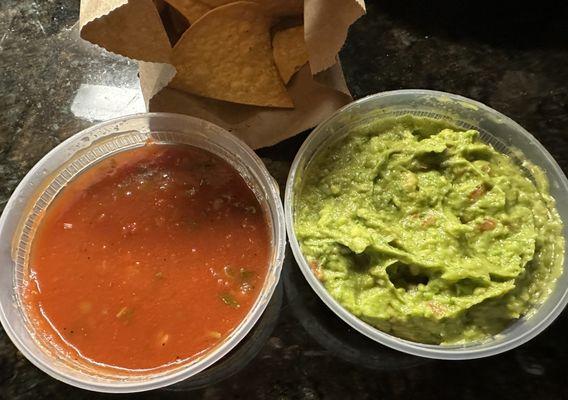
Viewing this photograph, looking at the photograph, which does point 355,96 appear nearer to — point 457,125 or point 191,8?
point 457,125

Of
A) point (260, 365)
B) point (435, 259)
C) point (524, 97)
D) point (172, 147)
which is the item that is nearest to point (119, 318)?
point (260, 365)

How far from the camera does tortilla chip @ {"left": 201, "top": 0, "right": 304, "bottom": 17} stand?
6.07 feet

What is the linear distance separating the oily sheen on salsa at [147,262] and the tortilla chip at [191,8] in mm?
445

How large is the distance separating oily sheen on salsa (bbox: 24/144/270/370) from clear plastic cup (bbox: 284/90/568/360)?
0.18 metres

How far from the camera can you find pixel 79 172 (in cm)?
199

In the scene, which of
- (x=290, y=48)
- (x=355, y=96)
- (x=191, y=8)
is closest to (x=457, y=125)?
(x=355, y=96)

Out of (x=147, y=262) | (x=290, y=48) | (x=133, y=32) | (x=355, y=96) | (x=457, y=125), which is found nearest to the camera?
(x=133, y=32)

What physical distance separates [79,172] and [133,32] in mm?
523

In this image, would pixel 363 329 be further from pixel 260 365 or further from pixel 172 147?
pixel 172 147

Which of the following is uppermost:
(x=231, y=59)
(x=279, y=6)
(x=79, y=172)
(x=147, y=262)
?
(x=279, y=6)

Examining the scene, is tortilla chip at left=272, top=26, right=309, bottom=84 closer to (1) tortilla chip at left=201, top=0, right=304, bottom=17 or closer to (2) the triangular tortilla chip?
(1) tortilla chip at left=201, top=0, right=304, bottom=17

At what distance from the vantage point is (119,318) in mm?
1746

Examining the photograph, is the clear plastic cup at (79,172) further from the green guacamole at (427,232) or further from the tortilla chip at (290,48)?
the tortilla chip at (290,48)

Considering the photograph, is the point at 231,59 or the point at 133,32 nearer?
the point at 133,32
